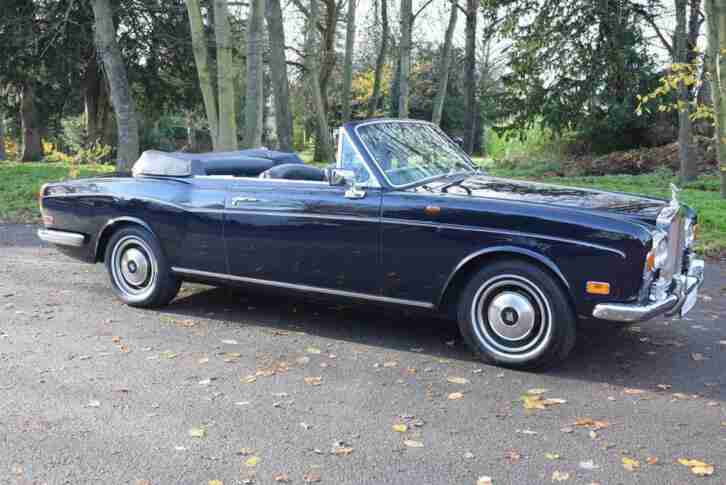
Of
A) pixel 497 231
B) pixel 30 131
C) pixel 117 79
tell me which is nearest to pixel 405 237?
pixel 497 231

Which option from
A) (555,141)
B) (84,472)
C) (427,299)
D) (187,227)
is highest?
(555,141)

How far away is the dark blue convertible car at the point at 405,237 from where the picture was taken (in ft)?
16.2

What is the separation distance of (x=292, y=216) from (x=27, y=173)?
15.9 meters

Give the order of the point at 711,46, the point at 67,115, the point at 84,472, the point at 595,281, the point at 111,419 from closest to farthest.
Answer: the point at 84,472, the point at 111,419, the point at 595,281, the point at 711,46, the point at 67,115

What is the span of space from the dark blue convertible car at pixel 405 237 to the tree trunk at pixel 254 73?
755cm

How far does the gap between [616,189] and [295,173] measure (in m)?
10.3

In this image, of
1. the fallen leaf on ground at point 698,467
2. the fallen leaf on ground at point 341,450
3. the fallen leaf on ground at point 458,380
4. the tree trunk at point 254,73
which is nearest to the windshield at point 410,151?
the fallen leaf on ground at point 458,380

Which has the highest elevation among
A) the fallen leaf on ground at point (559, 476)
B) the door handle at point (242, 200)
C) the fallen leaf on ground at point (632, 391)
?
the door handle at point (242, 200)

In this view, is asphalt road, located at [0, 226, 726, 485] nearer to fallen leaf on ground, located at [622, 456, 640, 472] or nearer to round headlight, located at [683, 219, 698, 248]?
fallen leaf on ground, located at [622, 456, 640, 472]

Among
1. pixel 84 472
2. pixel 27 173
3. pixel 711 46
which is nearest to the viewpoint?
pixel 84 472

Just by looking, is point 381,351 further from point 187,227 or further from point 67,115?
point 67,115

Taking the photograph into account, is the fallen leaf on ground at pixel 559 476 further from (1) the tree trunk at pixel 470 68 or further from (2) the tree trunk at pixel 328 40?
(1) the tree trunk at pixel 470 68

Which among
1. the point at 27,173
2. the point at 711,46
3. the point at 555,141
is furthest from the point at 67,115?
the point at 711,46

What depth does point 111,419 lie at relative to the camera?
4.33m
